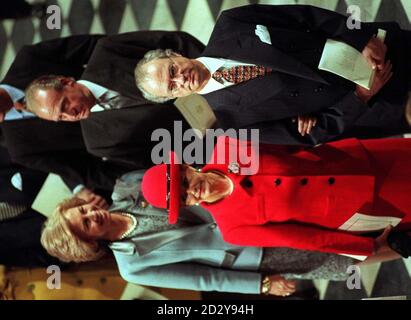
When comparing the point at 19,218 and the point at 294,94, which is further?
the point at 19,218

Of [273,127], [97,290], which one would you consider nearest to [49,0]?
[97,290]

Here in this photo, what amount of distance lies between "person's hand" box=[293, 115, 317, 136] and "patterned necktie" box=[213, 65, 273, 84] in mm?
240

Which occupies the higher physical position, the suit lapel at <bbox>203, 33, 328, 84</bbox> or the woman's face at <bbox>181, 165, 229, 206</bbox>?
the suit lapel at <bbox>203, 33, 328, 84</bbox>

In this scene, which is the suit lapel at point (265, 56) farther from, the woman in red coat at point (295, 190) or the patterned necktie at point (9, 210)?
the patterned necktie at point (9, 210)

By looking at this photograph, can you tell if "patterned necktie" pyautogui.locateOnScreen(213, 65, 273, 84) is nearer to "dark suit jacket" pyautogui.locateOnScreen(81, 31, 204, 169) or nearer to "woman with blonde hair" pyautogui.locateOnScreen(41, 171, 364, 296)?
"dark suit jacket" pyautogui.locateOnScreen(81, 31, 204, 169)

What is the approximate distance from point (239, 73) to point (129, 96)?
0.69 meters

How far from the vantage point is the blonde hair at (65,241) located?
2158 mm

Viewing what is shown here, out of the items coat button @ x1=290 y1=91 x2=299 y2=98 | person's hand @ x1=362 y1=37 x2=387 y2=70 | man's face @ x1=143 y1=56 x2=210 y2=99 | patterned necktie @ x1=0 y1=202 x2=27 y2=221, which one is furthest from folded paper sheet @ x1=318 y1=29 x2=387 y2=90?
patterned necktie @ x1=0 y1=202 x2=27 y2=221

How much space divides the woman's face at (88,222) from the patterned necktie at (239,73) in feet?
2.65

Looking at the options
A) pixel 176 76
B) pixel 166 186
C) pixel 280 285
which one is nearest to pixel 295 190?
pixel 166 186

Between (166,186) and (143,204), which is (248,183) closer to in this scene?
(166,186)

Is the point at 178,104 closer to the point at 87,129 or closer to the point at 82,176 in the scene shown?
the point at 87,129

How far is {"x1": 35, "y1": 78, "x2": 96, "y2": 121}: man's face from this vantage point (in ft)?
7.43

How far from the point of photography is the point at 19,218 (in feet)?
9.53
